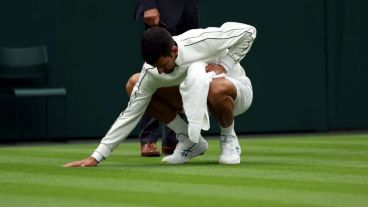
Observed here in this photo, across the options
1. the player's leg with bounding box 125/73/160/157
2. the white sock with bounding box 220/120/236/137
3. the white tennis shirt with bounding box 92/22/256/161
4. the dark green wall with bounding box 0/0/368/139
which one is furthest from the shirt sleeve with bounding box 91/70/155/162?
the dark green wall with bounding box 0/0/368/139

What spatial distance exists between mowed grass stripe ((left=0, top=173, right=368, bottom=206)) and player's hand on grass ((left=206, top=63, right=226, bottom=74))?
1.21 meters

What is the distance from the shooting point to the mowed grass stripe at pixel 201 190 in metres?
5.16

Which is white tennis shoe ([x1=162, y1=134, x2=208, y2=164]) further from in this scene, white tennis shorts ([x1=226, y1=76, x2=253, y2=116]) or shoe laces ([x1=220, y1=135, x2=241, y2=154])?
white tennis shorts ([x1=226, y1=76, x2=253, y2=116])

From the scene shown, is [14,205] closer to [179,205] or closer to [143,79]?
[179,205]

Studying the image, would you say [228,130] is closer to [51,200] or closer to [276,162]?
[276,162]

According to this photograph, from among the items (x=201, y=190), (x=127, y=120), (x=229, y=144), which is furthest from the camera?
(x=229, y=144)

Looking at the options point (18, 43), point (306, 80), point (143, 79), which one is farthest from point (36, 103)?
point (143, 79)

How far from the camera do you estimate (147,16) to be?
827 cm

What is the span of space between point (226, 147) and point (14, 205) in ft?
7.90

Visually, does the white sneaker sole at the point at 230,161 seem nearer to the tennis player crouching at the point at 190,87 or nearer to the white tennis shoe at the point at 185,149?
the tennis player crouching at the point at 190,87

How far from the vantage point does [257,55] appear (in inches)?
497

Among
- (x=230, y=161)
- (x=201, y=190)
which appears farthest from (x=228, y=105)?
(x=201, y=190)

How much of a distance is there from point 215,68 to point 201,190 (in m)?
1.64

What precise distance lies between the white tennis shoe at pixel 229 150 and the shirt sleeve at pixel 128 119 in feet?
1.99
